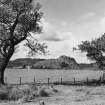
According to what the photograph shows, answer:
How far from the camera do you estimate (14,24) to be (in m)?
32.8

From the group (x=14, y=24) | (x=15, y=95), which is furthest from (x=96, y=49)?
(x=15, y=95)

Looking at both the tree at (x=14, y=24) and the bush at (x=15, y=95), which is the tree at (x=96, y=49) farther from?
the bush at (x=15, y=95)

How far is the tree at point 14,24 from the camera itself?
31.2m

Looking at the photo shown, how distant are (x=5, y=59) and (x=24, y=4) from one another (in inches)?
350

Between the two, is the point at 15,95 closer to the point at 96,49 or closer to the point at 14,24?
the point at 14,24

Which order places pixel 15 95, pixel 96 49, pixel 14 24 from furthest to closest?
pixel 96 49 → pixel 14 24 → pixel 15 95

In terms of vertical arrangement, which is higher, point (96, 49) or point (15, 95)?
point (96, 49)

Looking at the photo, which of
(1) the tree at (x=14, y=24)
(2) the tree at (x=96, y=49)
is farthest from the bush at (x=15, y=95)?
(2) the tree at (x=96, y=49)

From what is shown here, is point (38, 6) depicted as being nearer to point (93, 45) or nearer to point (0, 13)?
point (0, 13)

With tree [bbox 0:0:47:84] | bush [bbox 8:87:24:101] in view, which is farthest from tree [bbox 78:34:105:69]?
bush [bbox 8:87:24:101]

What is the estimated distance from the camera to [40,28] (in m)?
36.5

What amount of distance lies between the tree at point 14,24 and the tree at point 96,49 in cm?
1153

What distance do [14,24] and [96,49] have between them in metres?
18.1

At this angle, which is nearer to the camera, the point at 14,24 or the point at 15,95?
the point at 15,95
